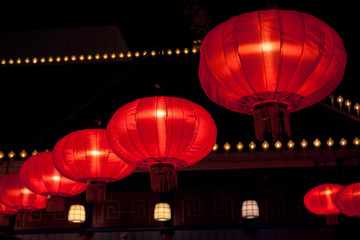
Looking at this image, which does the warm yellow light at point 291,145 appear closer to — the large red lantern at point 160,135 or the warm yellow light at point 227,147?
the warm yellow light at point 227,147

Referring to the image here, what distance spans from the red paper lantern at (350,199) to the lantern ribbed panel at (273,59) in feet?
8.52

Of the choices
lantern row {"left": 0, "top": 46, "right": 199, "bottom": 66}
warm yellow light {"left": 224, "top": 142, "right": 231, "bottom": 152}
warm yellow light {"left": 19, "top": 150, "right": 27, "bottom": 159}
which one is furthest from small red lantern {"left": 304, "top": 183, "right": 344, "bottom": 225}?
warm yellow light {"left": 19, "top": 150, "right": 27, "bottom": 159}

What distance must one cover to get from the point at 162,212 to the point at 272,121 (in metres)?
4.30

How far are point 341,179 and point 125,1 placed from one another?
16.0 ft

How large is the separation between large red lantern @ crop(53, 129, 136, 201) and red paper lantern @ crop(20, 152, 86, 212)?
58cm

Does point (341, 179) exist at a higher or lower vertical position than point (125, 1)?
lower

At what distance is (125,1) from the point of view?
307 inches

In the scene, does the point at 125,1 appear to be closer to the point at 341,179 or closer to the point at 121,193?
the point at 121,193

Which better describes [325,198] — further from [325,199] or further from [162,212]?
[162,212]

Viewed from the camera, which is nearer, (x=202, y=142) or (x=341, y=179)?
(x=202, y=142)

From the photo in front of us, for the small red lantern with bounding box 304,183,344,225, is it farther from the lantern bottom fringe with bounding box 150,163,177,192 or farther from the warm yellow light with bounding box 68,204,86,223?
the warm yellow light with bounding box 68,204,86,223

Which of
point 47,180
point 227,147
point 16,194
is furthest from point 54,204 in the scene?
point 227,147

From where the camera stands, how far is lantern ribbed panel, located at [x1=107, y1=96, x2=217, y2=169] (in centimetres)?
293

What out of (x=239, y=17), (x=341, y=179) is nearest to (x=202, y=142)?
(x=239, y=17)
